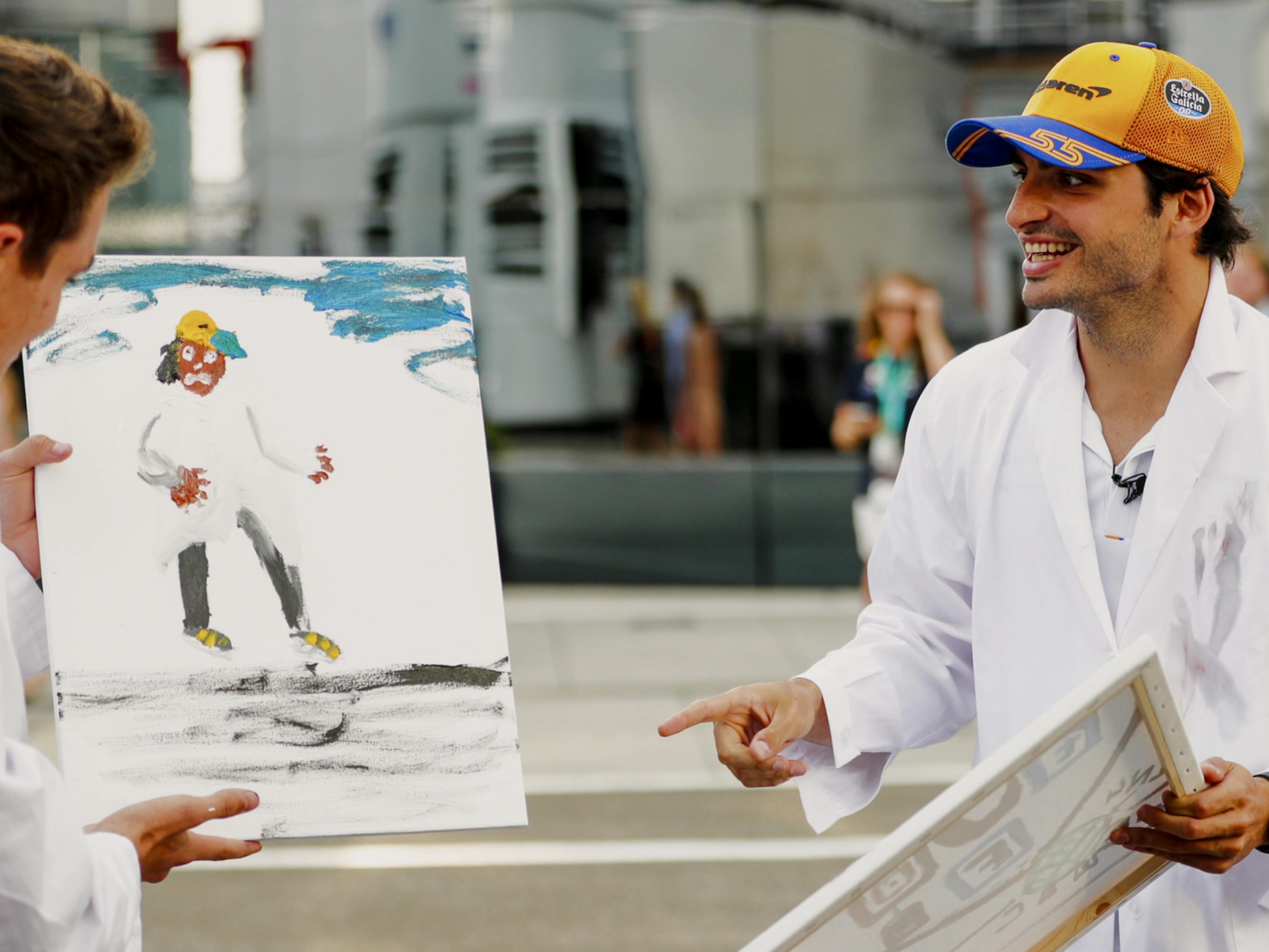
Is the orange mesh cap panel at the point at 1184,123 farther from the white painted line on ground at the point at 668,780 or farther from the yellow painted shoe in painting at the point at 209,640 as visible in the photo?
the white painted line on ground at the point at 668,780

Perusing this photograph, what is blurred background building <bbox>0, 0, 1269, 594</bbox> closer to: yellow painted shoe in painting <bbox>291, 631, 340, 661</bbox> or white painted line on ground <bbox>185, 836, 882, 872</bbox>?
white painted line on ground <bbox>185, 836, 882, 872</bbox>

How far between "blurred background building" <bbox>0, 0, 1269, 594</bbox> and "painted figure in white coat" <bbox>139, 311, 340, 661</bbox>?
366 inches

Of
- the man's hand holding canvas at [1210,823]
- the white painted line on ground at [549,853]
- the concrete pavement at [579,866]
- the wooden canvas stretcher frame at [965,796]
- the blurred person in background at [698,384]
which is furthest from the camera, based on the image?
the blurred person in background at [698,384]

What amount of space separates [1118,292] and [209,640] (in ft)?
4.46

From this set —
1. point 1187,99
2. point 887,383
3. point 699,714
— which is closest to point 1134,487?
point 1187,99

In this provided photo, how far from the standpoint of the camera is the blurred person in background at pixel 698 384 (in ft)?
37.3

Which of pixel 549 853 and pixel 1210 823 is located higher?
pixel 1210 823

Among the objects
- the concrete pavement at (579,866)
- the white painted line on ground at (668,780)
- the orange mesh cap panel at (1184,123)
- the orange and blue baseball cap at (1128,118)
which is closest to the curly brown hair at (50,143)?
the orange and blue baseball cap at (1128,118)

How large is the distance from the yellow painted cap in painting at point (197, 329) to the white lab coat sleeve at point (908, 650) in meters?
1.02

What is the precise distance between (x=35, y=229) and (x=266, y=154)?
33.5ft

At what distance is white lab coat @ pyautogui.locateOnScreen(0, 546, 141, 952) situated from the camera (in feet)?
5.03

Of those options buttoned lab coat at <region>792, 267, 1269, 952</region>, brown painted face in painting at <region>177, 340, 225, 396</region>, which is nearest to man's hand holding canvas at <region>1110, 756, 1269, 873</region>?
buttoned lab coat at <region>792, 267, 1269, 952</region>

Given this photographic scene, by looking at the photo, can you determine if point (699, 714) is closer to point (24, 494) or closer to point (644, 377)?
point (24, 494)

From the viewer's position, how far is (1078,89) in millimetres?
2193
